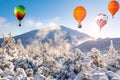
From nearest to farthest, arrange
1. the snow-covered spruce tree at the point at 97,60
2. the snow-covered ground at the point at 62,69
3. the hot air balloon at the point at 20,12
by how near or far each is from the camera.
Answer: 1. the snow-covered ground at the point at 62,69
2. the hot air balloon at the point at 20,12
3. the snow-covered spruce tree at the point at 97,60

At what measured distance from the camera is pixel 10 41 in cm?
8800

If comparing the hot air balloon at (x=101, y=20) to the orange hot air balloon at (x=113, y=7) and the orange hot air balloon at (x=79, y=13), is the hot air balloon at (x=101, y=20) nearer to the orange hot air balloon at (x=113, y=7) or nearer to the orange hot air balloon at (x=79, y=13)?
the orange hot air balloon at (x=113, y=7)

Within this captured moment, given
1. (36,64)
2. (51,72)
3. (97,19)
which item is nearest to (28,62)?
(36,64)

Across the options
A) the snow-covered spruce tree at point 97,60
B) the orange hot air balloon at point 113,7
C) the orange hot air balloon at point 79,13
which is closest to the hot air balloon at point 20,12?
the orange hot air balloon at point 79,13

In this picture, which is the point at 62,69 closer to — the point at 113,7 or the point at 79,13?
the point at 79,13

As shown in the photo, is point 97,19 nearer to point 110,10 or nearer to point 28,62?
point 110,10

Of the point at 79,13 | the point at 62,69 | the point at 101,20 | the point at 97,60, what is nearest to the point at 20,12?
the point at 79,13

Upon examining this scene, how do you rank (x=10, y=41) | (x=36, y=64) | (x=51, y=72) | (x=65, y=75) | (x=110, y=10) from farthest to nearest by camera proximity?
(x=10, y=41), (x=36, y=64), (x=51, y=72), (x=65, y=75), (x=110, y=10)

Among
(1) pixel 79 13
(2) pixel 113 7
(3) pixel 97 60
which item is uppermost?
(2) pixel 113 7

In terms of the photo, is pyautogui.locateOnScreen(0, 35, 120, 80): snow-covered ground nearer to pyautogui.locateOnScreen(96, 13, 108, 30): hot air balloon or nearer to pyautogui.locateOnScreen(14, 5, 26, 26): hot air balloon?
pyautogui.locateOnScreen(96, 13, 108, 30): hot air balloon

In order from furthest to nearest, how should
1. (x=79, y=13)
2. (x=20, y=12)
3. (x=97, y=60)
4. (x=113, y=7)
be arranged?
(x=97, y=60)
(x=20, y=12)
(x=113, y=7)
(x=79, y=13)

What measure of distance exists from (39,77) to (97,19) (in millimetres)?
14986

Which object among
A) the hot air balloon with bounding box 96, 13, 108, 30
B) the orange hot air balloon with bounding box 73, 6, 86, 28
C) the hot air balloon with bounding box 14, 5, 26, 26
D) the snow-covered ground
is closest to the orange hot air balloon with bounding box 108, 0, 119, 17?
the hot air balloon with bounding box 96, 13, 108, 30

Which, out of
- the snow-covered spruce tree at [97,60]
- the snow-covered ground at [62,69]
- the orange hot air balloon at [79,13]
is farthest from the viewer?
the snow-covered spruce tree at [97,60]
